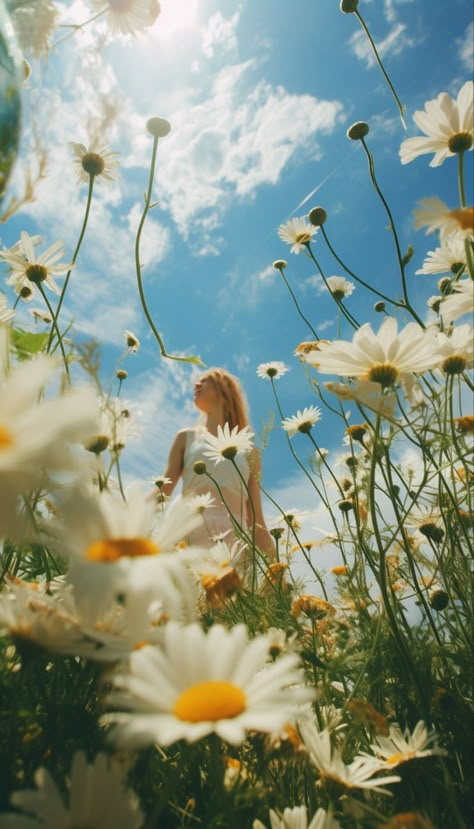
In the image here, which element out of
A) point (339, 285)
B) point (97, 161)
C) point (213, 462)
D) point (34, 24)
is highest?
point (213, 462)

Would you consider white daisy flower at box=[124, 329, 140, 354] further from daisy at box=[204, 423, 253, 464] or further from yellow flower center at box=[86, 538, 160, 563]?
yellow flower center at box=[86, 538, 160, 563]

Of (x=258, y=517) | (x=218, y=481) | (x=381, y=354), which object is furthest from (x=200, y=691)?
(x=218, y=481)

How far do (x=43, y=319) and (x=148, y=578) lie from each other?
3.42 ft

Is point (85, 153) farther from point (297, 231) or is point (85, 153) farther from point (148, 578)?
point (148, 578)

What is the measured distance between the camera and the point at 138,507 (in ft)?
0.99

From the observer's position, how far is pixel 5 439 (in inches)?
9.3

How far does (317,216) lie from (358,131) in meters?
0.19

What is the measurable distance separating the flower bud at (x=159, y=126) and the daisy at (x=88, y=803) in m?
0.93

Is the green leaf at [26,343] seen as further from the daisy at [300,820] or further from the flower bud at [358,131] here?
the flower bud at [358,131]

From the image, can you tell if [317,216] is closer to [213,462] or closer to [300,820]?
[300,820]

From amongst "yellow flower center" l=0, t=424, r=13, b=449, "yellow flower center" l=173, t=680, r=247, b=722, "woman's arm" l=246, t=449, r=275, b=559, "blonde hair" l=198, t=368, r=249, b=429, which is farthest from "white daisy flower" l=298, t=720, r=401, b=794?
"blonde hair" l=198, t=368, r=249, b=429

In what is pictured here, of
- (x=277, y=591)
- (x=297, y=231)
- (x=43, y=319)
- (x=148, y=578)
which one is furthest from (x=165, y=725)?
(x=297, y=231)

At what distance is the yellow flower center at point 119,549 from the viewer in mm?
268

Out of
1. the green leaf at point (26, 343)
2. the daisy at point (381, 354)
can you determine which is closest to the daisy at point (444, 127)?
the daisy at point (381, 354)
